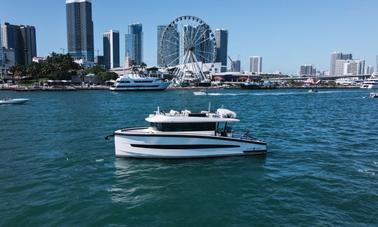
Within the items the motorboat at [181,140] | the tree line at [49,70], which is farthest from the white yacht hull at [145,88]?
→ the motorboat at [181,140]

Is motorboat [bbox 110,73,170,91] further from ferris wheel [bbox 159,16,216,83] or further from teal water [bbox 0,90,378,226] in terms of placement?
teal water [bbox 0,90,378,226]

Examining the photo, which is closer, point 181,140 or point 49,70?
point 181,140

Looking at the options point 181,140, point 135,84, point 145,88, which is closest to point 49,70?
point 135,84

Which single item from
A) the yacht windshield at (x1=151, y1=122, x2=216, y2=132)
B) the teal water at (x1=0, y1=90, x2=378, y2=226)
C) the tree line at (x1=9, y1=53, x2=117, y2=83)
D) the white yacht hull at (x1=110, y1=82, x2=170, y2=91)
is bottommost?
the teal water at (x1=0, y1=90, x2=378, y2=226)

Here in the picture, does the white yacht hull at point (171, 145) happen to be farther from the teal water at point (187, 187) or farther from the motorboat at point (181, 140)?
the teal water at point (187, 187)

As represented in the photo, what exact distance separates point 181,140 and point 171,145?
0.74 meters

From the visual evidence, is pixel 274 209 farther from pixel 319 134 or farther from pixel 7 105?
pixel 7 105

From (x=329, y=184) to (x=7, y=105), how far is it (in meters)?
66.8

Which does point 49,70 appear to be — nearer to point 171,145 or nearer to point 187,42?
point 187,42

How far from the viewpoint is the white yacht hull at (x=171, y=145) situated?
869 inches

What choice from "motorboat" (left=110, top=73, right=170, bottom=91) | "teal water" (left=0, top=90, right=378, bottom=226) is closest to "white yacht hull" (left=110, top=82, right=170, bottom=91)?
"motorboat" (left=110, top=73, right=170, bottom=91)

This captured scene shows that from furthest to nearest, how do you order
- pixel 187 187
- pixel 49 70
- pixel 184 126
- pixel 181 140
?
1. pixel 49 70
2. pixel 184 126
3. pixel 181 140
4. pixel 187 187

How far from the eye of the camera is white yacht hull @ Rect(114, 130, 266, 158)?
22062mm

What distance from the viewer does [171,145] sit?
874 inches
